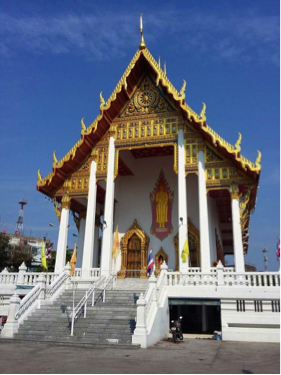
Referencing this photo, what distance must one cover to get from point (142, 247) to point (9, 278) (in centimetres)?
659

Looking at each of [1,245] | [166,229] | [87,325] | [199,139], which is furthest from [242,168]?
[1,245]

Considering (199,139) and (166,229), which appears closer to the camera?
(199,139)

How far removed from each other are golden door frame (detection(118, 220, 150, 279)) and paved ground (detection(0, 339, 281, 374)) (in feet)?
27.0

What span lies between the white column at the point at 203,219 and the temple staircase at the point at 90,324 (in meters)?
3.31

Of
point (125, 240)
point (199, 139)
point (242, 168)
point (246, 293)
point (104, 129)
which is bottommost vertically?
point (246, 293)

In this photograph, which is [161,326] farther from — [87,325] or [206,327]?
[206,327]

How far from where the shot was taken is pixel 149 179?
19297 millimetres

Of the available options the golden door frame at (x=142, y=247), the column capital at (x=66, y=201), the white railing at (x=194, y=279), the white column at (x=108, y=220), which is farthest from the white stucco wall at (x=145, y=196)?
the white railing at (x=194, y=279)

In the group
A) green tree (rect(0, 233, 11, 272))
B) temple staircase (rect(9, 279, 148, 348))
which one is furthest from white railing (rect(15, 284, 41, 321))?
green tree (rect(0, 233, 11, 272))

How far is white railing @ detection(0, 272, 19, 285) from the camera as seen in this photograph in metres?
13.7

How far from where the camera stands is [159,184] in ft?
61.9

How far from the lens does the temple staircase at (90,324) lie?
30.1ft

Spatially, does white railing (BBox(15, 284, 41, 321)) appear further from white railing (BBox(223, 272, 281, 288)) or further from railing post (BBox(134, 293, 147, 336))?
white railing (BBox(223, 272, 281, 288))

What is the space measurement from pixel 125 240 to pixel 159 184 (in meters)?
3.53
